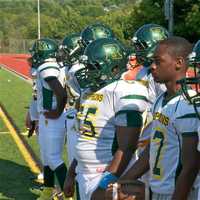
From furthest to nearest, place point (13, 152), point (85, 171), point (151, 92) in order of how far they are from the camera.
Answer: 1. point (13, 152)
2. point (151, 92)
3. point (85, 171)

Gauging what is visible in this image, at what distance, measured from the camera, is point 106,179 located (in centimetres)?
364

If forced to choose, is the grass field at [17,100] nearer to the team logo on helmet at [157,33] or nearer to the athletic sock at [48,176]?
the athletic sock at [48,176]

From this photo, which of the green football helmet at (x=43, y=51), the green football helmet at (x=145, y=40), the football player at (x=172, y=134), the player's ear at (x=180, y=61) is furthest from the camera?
the green football helmet at (x=43, y=51)

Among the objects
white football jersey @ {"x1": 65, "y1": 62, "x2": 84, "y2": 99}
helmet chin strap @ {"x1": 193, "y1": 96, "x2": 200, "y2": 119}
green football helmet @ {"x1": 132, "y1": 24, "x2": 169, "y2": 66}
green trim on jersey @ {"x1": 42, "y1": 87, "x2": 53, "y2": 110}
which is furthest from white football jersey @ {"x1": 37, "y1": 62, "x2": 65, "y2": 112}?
helmet chin strap @ {"x1": 193, "y1": 96, "x2": 200, "y2": 119}

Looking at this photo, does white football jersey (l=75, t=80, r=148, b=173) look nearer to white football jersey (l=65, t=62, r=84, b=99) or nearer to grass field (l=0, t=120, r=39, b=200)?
white football jersey (l=65, t=62, r=84, b=99)

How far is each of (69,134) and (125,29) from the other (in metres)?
43.6

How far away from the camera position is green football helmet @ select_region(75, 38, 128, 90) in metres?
3.96

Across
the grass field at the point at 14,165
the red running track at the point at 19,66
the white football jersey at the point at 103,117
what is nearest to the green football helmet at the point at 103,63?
the white football jersey at the point at 103,117

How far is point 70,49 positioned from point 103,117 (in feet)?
11.1

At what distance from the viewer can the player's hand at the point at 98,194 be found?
3623mm

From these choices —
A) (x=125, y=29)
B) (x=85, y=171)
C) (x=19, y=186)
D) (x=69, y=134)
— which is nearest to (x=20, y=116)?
(x=19, y=186)

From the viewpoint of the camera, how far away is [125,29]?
48.6m

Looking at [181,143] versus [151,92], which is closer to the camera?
[181,143]

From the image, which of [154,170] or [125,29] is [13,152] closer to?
[154,170]
